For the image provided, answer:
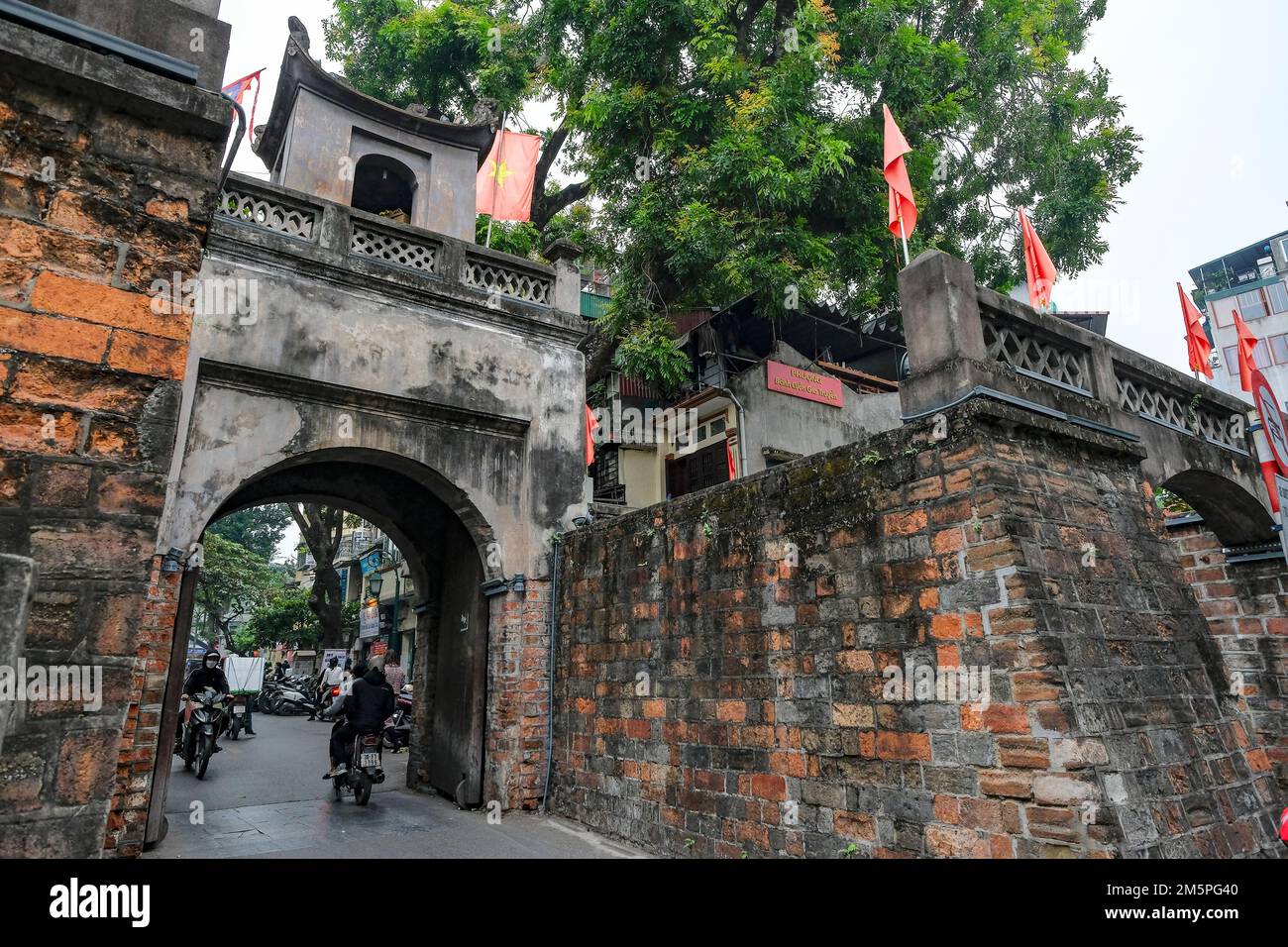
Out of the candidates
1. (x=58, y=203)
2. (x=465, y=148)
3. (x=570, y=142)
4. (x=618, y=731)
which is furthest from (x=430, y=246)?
(x=570, y=142)

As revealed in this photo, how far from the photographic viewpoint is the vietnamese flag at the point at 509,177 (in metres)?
12.0

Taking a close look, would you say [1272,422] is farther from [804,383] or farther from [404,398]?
[804,383]

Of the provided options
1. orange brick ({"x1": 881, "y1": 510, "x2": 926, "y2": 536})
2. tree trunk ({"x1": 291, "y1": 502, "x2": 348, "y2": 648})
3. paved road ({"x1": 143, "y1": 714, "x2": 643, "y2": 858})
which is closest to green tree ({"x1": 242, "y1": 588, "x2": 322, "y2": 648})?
tree trunk ({"x1": 291, "y1": 502, "x2": 348, "y2": 648})

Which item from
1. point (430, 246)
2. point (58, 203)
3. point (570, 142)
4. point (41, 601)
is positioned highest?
point (570, 142)

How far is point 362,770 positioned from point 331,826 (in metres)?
1.14

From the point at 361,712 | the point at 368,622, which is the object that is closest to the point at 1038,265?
the point at 361,712

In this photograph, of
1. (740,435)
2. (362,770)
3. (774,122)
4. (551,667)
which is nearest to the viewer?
(551,667)

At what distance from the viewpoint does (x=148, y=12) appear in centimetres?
277

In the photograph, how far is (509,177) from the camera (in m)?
12.1

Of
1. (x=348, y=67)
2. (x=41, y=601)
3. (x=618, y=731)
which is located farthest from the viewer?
(x=348, y=67)

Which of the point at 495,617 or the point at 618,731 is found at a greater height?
the point at 495,617

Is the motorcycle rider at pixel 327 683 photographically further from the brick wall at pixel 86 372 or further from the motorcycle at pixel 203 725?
the brick wall at pixel 86 372

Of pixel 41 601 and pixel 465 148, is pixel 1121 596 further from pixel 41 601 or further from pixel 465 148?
pixel 465 148

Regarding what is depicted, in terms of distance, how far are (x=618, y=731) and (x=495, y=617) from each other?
209cm
